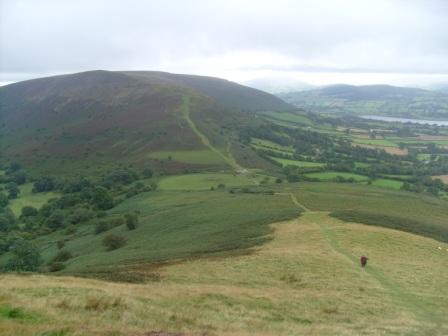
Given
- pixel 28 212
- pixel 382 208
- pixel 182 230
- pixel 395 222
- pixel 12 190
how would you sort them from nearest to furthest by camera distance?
pixel 395 222 < pixel 182 230 < pixel 382 208 < pixel 28 212 < pixel 12 190

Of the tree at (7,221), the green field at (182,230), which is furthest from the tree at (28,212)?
the green field at (182,230)

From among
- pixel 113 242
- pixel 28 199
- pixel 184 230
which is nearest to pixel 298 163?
pixel 28 199

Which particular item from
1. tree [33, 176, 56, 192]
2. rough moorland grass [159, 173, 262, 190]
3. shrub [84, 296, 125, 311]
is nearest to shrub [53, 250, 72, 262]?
shrub [84, 296, 125, 311]

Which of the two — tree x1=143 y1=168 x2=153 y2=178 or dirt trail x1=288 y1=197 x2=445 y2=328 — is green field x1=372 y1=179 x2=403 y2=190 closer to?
tree x1=143 y1=168 x2=153 y2=178

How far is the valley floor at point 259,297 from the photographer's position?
76.6ft

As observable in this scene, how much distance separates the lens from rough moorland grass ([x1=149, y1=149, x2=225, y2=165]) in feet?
511

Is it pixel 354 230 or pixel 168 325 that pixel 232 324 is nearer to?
pixel 168 325

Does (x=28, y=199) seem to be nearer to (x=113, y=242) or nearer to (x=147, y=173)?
(x=147, y=173)

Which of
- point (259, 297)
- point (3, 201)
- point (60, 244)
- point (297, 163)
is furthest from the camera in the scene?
point (297, 163)

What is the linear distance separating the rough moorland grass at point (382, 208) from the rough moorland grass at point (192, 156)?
53.8 meters

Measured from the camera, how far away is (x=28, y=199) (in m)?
154

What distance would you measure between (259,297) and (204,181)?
94.9 meters

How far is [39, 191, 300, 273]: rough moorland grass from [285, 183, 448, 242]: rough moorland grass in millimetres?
6632

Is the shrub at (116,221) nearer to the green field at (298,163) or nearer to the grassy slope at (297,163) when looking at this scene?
the green field at (298,163)
